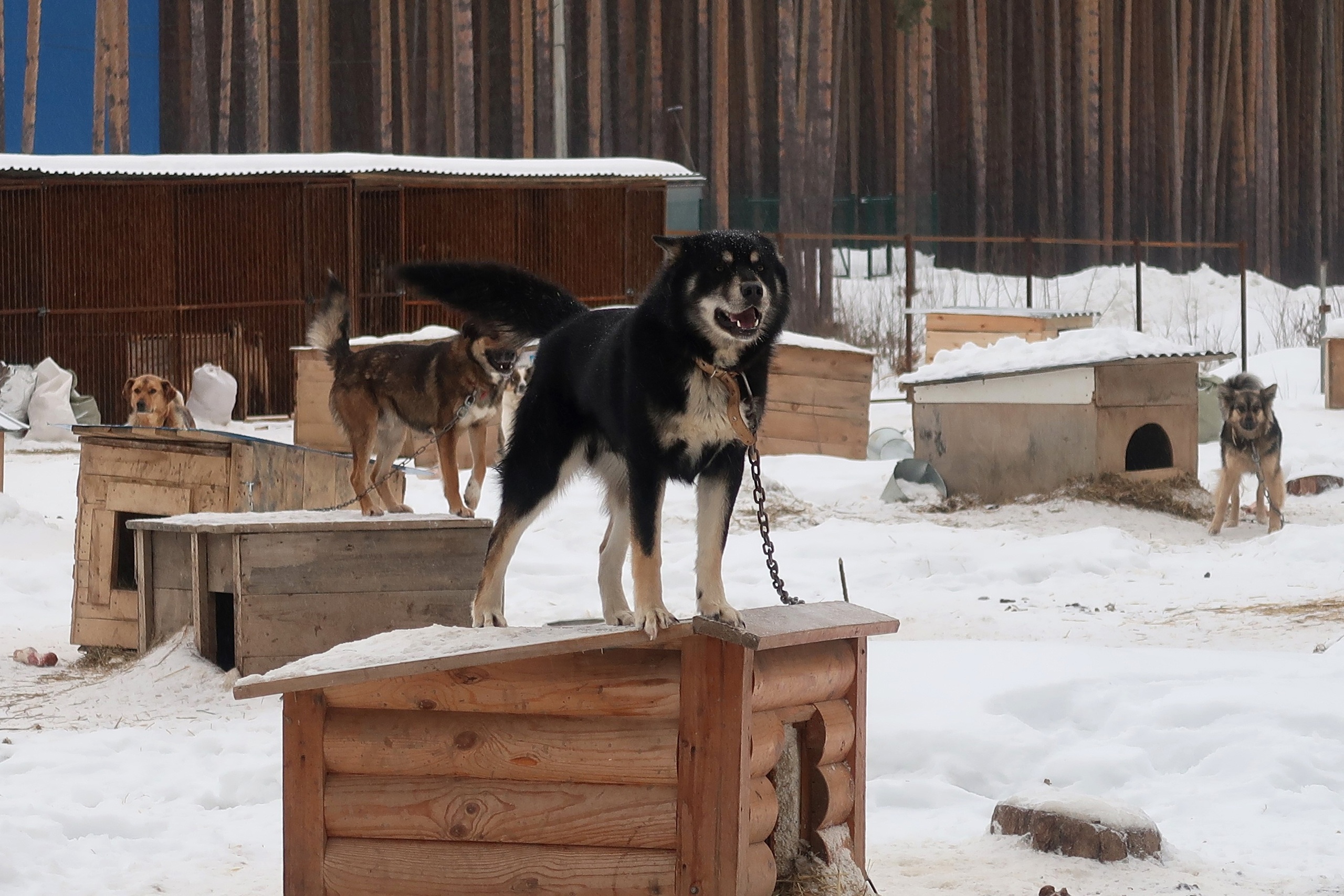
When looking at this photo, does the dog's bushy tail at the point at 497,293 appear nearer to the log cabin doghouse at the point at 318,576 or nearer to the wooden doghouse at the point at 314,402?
the log cabin doghouse at the point at 318,576

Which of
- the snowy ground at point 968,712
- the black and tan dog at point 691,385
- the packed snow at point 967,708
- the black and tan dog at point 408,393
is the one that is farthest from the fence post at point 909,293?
the black and tan dog at point 691,385

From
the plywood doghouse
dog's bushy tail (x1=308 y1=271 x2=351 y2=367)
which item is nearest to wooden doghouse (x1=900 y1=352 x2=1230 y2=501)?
the plywood doghouse

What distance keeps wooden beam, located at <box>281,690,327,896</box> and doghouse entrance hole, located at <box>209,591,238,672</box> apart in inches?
134

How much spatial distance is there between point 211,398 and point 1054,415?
Result: 914 centimetres

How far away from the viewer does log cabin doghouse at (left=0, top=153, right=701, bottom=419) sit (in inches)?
674

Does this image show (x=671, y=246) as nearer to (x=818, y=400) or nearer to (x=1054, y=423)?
(x=1054, y=423)

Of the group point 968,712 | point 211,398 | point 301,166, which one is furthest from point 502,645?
point 301,166

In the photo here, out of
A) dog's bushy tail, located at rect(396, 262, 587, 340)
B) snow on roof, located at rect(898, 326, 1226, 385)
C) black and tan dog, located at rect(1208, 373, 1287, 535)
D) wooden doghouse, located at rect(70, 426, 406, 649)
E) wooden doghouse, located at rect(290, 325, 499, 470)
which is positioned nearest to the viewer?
dog's bushy tail, located at rect(396, 262, 587, 340)

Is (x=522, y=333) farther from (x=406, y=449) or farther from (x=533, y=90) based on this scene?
(x=533, y=90)

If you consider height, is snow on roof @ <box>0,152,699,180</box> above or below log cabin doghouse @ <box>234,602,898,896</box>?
above

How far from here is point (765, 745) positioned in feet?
13.7

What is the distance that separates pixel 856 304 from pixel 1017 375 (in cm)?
1126

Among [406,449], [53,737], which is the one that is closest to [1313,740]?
[53,737]

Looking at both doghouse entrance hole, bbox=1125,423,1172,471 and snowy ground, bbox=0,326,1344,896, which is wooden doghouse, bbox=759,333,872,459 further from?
snowy ground, bbox=0,326,1344,896
